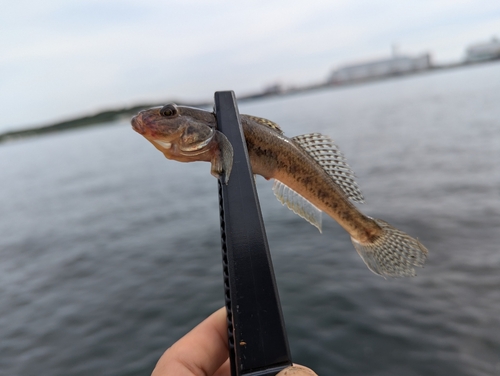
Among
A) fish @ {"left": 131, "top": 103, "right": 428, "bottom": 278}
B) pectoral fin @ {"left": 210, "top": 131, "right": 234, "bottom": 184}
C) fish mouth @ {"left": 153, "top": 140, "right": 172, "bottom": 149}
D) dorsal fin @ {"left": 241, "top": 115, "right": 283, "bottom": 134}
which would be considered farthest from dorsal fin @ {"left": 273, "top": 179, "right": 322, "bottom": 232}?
fish mouth @ {"left": 153, "top": 140, "right": 172, "bottom": 149}

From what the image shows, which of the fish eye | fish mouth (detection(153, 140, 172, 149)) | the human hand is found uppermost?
the fish eye

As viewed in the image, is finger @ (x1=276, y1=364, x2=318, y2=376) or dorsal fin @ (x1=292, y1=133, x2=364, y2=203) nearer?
finger @ (x1=276, y1=364, x2=318, y2=376)

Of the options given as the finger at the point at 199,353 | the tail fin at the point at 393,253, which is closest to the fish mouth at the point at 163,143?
the finger at the point at 199,353

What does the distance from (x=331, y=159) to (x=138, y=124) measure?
154cm

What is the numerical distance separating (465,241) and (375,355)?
6.05 metres

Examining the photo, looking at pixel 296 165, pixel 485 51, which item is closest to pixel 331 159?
pixel 296 165

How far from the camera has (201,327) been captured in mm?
2840

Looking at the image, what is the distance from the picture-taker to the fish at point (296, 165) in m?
2.33

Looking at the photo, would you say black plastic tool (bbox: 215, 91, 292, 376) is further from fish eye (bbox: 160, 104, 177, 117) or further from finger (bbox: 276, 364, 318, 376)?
fish eye (bbox: 160, 104, 177, 117)

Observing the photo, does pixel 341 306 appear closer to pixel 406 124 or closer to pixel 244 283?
pixel 244 283

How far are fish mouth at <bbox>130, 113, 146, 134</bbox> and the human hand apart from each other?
5.38ft

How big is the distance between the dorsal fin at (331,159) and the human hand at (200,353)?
1.50 m

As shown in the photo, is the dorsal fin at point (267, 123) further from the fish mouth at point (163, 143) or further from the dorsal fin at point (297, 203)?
the fish mouth at point (163, 143)

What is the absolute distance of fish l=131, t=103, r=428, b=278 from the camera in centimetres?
233
